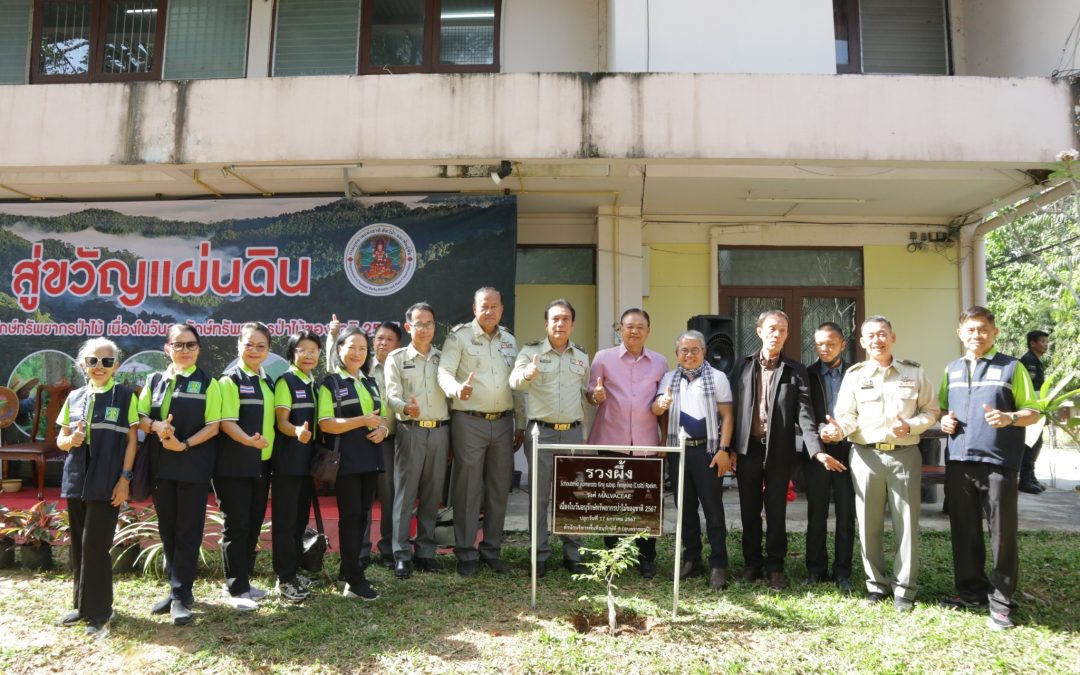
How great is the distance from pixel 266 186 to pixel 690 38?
447cm

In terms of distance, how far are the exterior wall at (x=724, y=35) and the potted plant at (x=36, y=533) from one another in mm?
5675

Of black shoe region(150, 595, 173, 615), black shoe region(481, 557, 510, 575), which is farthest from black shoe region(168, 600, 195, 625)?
black shoe region(481, 557, 510, 575)

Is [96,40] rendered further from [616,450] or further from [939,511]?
[939,511]

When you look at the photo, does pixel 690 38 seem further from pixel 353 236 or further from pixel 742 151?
pixel 353 236

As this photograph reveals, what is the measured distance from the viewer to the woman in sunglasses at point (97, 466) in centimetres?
335

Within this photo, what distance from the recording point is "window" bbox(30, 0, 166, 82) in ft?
25.7

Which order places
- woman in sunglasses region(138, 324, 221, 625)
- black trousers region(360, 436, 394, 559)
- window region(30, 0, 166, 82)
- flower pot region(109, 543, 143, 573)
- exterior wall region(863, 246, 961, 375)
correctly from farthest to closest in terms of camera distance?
exterior wall region(863, 246, 961, 375), window region(30, 0, 166, 82), black trousers region(360, 436, 394, 559), flower pot region(109, 543, 143, 573), woman in sunglasses region(138, 324, 221, 625)

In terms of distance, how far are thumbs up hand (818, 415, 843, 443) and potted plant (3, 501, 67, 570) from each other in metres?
4.80

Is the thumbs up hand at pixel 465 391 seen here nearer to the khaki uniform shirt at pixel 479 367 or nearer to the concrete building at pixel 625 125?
the khaki uniform shirt at pixel 479 367

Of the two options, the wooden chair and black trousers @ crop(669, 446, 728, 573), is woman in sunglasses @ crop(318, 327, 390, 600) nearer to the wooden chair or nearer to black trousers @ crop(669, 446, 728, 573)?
black trousers @ crop(669, 446, 728, 573)

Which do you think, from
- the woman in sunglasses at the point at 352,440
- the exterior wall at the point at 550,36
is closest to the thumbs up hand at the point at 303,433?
the woman in sunglasses at the point at 352,440

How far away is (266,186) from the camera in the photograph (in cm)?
702

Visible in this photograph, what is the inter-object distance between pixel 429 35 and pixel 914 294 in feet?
21.2

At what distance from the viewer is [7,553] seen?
14.6ft
